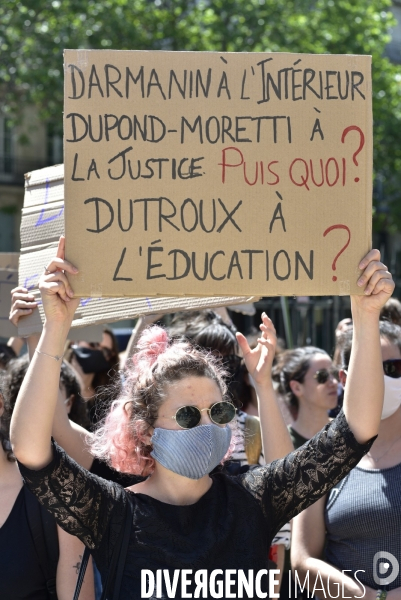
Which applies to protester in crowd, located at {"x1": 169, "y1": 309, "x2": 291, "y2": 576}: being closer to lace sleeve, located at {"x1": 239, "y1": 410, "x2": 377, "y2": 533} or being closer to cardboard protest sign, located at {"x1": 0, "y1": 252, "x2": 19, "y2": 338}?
cardboard protest sign, located at {"x1": 0, "y1": 252, "x2": 19, "y2": 338}

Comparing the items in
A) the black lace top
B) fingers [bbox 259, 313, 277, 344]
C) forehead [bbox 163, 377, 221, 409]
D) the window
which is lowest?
the black lace top

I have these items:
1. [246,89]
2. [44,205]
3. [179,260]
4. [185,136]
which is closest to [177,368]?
[179,260]

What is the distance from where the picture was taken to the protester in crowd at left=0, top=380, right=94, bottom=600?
8.66 ft

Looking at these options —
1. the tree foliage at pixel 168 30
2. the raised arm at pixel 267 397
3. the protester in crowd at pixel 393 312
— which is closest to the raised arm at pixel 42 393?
the raised arm at pixel 267 397

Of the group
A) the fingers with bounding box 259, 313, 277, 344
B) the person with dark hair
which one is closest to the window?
the person with dark hair

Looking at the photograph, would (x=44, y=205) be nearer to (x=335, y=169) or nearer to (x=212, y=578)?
(x=335, y=169)

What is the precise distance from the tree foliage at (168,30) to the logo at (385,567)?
15.1m

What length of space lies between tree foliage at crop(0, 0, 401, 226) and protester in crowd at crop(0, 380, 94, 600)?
15.1 m

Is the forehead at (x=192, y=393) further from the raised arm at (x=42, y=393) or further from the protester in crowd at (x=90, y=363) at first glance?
the protester in crowd at (x=90, y=363)

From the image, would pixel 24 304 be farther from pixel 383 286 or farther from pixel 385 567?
pixel 385 567

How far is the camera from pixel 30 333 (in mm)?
3113

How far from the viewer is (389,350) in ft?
11.1

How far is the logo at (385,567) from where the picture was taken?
115 inches

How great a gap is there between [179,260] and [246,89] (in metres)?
0.55
